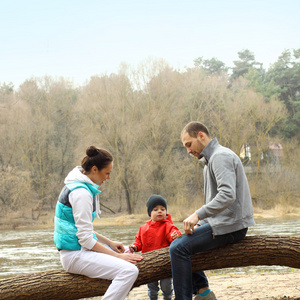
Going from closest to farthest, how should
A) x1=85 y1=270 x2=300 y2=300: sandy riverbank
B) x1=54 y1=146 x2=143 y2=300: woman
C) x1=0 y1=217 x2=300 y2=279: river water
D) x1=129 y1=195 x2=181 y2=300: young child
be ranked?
→ x1=54 y1=146 x2=143 y2=300: woman → x1=129 y1=195 x2=181 y2=300: young child → x1=85 y1=270 x2=300 y2=300: sandy riverbank → x1=0 y1=217 x2=300 y2=279: river water

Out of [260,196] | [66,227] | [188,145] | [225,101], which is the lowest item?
[260,196]

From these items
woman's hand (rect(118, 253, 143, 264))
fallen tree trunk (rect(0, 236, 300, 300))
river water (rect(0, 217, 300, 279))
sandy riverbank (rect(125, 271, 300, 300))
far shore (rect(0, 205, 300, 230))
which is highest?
woman's hand (rect(118, 253, 143, 264))

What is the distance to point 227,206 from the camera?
3.51 metres

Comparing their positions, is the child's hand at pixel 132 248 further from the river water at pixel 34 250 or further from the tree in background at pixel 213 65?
the tree in background at pixel 213 65

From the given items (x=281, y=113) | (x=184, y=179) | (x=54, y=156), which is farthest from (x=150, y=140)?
(x=281, y=113)

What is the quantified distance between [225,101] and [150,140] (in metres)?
6.65

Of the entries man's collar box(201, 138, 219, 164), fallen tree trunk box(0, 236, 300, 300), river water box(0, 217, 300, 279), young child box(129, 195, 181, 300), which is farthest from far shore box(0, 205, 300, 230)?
man's collar box(201, 138, 219, 164)

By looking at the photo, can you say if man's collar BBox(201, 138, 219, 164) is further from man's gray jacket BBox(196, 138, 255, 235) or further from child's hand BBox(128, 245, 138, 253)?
child's hand BBox(128, 245, 138, 253)

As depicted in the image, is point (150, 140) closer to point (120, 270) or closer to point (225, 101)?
point (225, 101)

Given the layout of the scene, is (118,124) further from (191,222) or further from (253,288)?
(191,222)

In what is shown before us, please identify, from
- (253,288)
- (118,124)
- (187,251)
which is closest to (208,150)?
(187,251)

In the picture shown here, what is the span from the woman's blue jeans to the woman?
365mm

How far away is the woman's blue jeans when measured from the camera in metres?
3.61

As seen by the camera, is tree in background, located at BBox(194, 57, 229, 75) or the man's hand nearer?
the man's hand
